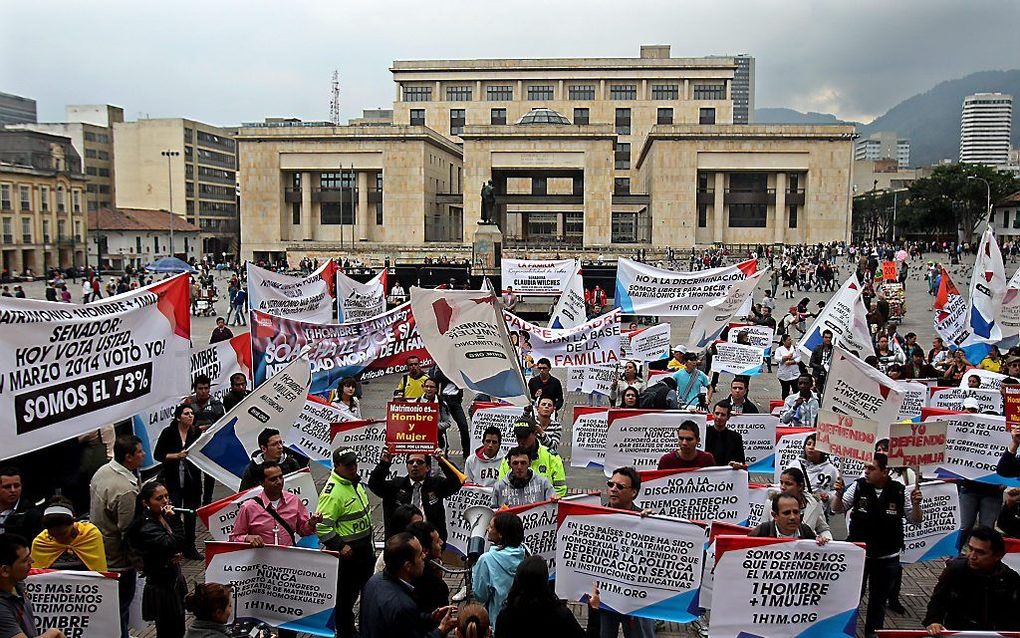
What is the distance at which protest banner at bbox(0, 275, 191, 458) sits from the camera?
621cm

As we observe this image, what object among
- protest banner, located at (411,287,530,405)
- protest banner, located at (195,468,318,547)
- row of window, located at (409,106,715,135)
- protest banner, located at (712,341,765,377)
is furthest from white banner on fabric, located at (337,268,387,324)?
row of window, located at (409,106,715,135)

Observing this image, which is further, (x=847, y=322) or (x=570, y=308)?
(x=570, y=308)

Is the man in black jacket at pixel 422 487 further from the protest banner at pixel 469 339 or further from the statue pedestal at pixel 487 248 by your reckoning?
the statue pedestal at pixel 487 248

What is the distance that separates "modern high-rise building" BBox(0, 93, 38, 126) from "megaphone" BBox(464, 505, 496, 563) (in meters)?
158

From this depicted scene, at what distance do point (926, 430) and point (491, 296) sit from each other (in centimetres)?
404

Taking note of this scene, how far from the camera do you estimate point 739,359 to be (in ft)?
43.9

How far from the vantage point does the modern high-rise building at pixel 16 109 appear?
5507 inches

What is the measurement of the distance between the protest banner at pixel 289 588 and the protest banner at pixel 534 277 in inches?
514

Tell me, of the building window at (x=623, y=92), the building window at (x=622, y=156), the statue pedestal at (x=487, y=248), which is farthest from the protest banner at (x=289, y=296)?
the building window at (x=623, y=92)

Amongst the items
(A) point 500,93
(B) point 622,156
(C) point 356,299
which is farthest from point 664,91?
(C) point 356,299

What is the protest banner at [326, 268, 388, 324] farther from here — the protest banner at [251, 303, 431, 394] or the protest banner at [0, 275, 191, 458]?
the protest banner at [0, 275, 191, 458]

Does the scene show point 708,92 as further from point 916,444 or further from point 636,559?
point 636,559

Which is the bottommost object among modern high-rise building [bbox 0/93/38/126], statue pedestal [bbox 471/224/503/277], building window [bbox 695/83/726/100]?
statue pedestal [bbox 471/224/503/277]

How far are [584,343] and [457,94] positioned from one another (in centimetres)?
8577
